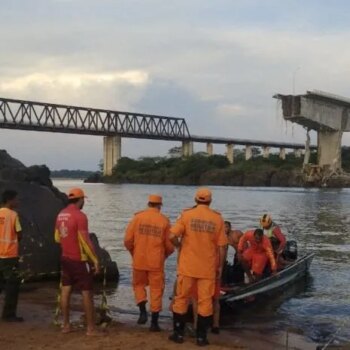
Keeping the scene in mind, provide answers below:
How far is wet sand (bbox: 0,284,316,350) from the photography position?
8.14 metres

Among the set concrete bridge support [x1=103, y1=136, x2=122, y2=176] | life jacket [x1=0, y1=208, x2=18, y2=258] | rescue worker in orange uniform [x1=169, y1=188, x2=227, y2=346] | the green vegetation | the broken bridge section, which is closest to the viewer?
rescue worker in orange uniform [x1=169, y1=188, x2=227, y2=346]

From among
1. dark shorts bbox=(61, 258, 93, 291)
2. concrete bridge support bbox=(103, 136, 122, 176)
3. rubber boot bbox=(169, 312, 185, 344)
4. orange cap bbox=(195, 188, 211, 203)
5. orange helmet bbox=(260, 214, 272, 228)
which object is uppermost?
concrete bridge support bbox=(103, 136, 122, 176)

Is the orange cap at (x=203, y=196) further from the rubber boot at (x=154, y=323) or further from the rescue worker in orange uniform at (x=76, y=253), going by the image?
the rubber boot at (x=154, y=323)

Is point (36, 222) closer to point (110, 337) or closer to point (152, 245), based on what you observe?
point (152, 245)

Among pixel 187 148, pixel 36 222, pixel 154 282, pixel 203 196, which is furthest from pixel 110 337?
pixel 187 148

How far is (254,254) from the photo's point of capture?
501 inches

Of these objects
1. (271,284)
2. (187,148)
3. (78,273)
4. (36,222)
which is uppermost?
(187,148)

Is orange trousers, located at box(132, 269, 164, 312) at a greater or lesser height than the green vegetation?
lesser

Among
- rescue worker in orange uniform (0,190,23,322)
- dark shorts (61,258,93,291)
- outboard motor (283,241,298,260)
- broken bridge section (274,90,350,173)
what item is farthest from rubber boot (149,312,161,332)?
broken bridge section (274,90,350,173)

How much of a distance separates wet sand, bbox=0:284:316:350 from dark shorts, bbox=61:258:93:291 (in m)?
0.68

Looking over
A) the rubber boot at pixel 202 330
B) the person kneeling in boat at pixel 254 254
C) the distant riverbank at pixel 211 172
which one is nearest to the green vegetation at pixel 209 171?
the distant riverbank at pixel 211 172

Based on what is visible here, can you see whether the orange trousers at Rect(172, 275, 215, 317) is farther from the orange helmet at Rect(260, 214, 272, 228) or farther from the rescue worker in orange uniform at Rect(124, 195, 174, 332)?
the orange helmet at Rect(260, 214, 272, 228)

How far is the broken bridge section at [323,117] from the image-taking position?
108 m

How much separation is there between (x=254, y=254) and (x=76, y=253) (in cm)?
520
